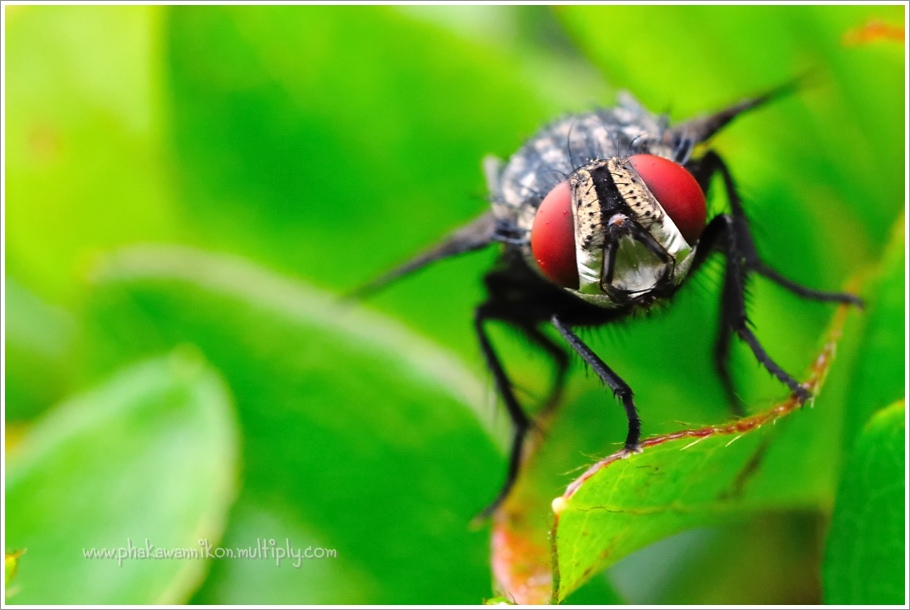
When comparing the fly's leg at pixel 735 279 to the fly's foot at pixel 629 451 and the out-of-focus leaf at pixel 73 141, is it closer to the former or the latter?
the fly's foot at pixel 629 451

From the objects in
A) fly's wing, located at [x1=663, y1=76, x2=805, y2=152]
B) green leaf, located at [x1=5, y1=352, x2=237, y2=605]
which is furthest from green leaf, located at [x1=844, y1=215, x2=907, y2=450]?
green leaf, located at [x1=5, y1=352, x2=237, y2=605]

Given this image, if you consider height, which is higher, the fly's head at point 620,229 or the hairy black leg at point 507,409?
the fly's head at point 620,229

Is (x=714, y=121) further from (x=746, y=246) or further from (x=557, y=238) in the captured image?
(x=557, y=238)

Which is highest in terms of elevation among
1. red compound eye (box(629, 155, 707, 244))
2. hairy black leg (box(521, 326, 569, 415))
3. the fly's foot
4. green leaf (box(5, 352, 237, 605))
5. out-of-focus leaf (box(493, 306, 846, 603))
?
red compound eye (box(629, 155, 707, 244))

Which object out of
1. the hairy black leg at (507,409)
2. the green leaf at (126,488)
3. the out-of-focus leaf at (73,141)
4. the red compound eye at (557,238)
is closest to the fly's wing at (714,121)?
the red compound eye at (557,238)

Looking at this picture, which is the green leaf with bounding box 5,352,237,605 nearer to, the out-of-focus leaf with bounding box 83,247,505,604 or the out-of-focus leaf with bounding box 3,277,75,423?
the out-of-focus leaf with bounding box 83,247,505,604

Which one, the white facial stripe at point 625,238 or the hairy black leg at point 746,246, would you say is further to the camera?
the hairy black leg at point 746,246

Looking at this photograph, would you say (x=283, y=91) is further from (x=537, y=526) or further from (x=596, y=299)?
(x=537, y=526)

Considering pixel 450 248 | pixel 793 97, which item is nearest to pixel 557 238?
pixel 450 248

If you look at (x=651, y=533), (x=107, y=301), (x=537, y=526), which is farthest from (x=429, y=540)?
(x=107, y=301)
